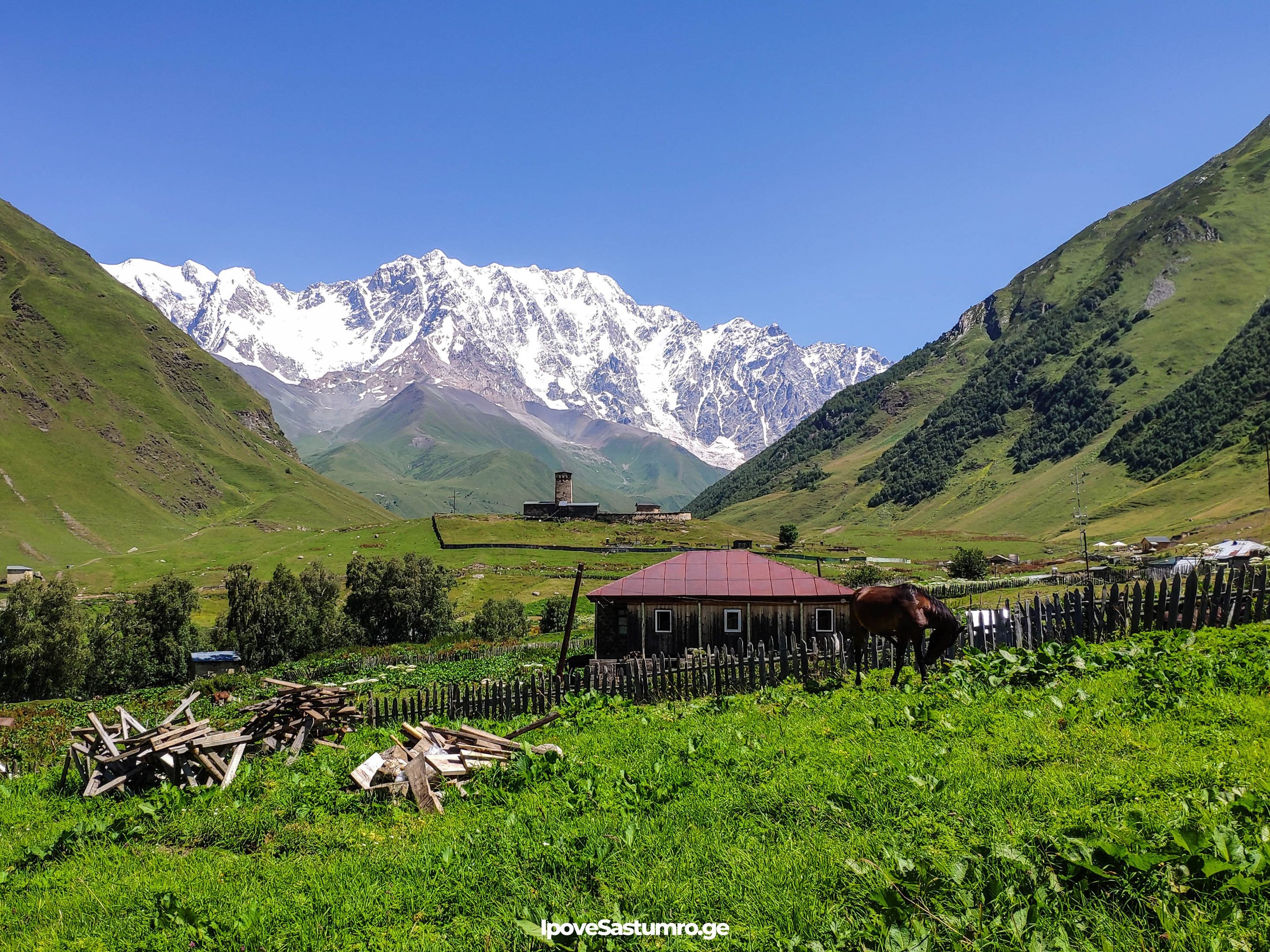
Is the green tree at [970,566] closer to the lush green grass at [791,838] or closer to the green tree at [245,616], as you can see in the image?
the green tree at [245,616]

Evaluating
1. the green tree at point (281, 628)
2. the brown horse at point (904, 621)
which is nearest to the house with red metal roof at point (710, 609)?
the brown horse at point (904, 621)

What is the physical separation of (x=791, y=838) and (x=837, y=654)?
517 inches

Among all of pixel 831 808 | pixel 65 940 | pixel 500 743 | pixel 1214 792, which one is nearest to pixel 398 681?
pixel 500 743

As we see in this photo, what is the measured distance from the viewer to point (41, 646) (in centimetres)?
6412

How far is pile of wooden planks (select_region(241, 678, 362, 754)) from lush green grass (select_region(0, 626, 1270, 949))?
3430mm

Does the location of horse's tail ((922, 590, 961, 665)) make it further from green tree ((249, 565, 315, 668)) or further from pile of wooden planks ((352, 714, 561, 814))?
green tree ((249, 565, 315, 668))

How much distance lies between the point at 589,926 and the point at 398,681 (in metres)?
38.5

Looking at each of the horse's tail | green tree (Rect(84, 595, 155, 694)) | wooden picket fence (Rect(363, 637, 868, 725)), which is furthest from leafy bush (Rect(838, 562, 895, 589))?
green tree (Rect(84, 595, 155, 694))

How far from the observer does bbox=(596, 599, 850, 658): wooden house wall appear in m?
39.7

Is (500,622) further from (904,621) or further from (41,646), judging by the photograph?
(904,621)

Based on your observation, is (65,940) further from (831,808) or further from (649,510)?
(649,510)

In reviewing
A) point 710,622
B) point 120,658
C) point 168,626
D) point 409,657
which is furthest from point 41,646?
point 710,622

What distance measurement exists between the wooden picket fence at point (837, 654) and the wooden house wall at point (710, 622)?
1695 cm

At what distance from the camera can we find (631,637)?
40.7 m
